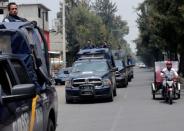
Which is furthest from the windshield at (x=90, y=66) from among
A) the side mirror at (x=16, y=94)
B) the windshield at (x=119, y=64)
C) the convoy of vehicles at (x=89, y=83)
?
the side mirror at (x=16, y=94)

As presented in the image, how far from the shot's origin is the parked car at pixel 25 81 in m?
6.41

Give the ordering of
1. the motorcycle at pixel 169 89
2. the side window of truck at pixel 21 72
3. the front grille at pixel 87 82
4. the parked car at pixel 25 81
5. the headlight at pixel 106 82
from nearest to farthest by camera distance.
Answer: the parked car at pixel 25 81, the side window of truck at pixel 21 72, the motorcycle at pixel 169 89, the front grille at pixel 87 82, the headlight at pixel 106 82

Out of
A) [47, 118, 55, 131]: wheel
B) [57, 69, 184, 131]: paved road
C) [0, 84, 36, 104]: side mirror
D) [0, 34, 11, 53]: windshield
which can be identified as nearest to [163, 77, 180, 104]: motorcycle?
[57, 69, 184, 131]: paved road

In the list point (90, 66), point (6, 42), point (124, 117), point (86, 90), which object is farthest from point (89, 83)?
point (6, 42)

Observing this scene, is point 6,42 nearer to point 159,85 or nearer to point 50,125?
point 50,125

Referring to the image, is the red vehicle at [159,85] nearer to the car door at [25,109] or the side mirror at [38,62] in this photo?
the side mirror at [38,62]

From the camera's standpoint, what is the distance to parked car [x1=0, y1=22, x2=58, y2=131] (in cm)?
641

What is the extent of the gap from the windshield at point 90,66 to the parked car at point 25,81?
14.7 meters

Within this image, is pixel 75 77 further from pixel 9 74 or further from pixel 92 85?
pixel 9 74

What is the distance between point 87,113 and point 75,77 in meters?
4.96

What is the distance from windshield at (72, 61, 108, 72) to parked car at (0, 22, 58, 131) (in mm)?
14663

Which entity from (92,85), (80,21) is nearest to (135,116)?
(92,85)

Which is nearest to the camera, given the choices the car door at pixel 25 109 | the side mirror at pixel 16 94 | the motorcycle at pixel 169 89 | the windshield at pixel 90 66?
the side mirror at pixel 16 94

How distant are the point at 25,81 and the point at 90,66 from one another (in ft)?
57.8
